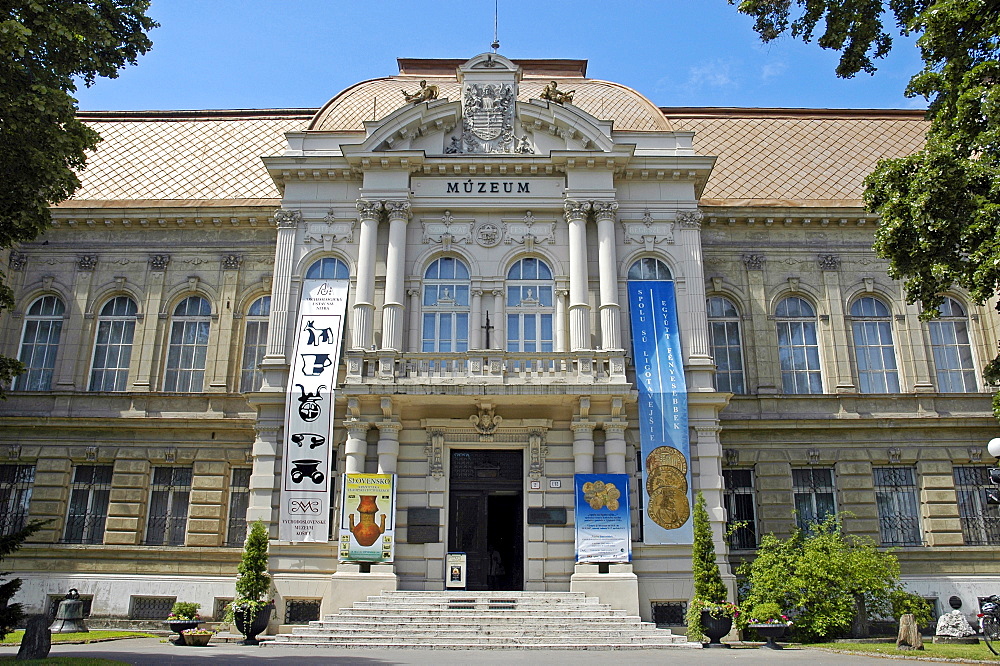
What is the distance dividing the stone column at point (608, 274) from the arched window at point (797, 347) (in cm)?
707

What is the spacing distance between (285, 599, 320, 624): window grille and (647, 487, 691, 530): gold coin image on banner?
9312 millimetres

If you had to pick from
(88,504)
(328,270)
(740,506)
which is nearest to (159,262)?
(328,270)

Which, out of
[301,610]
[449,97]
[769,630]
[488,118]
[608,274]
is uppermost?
[449,97]

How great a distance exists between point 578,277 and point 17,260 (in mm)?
19956

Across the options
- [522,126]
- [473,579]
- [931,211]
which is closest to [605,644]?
[473,579]

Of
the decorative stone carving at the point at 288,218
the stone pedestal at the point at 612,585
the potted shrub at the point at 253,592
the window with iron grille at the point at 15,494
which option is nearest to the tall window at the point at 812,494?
the stone pedestal at the point at 612,585

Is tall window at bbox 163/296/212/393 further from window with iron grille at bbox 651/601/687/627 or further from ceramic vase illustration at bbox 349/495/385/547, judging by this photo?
window with iron grille at bbox 651/601/687/627

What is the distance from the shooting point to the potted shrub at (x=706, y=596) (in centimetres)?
1867

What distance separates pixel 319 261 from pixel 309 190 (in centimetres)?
236

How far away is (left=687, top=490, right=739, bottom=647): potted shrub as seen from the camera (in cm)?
1867

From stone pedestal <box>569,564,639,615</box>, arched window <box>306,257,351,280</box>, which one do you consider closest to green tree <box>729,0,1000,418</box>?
stone pedestal <box>569,564,639,615</box>

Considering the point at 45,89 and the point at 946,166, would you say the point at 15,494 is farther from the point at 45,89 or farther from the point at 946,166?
A: the point at 946,166

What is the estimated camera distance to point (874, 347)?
2681 centimetres

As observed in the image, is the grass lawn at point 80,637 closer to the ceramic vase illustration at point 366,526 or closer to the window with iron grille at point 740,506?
the ceramic vase illustration at point 366,526
